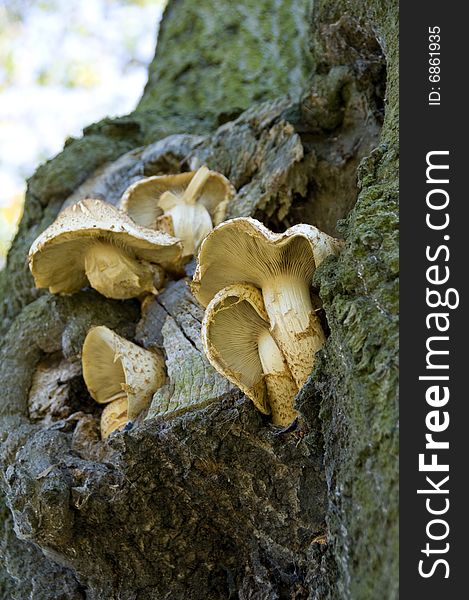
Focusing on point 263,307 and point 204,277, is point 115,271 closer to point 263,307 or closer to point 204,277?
point 204,277

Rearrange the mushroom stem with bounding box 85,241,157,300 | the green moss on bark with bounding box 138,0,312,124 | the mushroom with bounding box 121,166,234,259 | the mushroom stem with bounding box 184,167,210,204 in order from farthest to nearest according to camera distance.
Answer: the green moss on bark with bounding box 138,0,312,124 → the mushroom stem with bounding box 184,167,210,204 → the mushroom with bounding box 121,166,234,259 → the mushroom stem with bounding box 85,241,157,300

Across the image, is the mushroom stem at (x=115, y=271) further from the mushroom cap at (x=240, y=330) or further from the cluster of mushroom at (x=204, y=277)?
the mushroom cap at (x=240, y=330)

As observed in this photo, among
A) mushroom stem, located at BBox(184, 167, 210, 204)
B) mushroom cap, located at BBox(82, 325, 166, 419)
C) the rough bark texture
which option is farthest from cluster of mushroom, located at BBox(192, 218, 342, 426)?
mushroom stem, located at BBox(184, 167, 210, 204)

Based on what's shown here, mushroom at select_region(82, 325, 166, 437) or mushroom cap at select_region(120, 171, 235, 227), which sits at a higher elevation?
mushroom cap at select_region(120, 171, 235, 227)

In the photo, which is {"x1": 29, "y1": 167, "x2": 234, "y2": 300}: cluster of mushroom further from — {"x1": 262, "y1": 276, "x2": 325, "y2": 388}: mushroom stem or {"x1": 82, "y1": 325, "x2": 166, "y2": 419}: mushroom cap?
{"x1": 262, "y1": 276, "x2": 325, "y2": 388}: mushroom stem

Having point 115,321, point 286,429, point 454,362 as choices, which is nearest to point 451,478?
point 454,362

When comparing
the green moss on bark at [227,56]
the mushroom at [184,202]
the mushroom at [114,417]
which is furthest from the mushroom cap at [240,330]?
the green moss on bark at [227,56]
